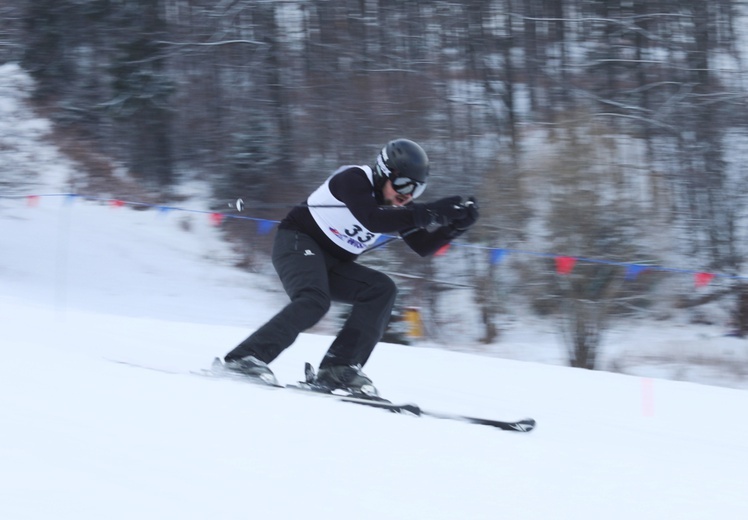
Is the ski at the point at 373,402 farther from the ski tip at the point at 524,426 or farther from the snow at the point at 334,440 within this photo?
the snow at the point at 334,440

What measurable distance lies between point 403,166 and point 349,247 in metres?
0.55

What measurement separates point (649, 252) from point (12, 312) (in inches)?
249

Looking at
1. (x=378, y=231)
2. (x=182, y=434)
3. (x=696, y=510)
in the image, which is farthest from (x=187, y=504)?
(x=378, y=231)

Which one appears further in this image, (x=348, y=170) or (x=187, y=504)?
(x=348, y=170)

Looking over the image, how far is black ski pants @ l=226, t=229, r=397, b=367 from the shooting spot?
4.36 meters

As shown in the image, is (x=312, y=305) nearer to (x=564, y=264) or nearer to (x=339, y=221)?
(x=339, y=221)

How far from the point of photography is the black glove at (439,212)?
4.11 metres

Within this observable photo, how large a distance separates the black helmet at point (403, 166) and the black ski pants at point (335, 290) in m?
0.48

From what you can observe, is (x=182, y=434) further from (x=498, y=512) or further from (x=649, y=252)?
(x=649, y=252)

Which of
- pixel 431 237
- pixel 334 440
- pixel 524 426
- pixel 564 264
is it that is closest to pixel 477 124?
pixel 564 264

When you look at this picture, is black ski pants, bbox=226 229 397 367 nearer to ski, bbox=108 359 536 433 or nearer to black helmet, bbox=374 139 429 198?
ski, bbox=108 359 536 433

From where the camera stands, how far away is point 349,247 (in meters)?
4.57

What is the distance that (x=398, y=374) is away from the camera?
18.2ft

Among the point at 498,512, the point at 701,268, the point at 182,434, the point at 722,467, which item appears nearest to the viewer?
the point at 498,512
